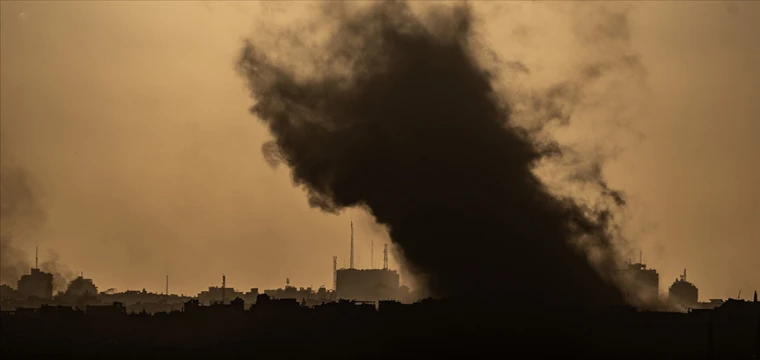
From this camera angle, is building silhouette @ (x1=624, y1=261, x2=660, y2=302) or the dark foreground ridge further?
building silhouette @ (x1=624, y1=261, x2=660, y2=302)

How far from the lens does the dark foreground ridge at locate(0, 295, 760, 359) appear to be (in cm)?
14325

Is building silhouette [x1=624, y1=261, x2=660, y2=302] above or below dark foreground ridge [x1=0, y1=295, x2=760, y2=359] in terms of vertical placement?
above

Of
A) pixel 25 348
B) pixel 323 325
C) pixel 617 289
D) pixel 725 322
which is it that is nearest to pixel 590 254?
pixel 617 289

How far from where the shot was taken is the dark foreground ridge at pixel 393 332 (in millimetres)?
143250

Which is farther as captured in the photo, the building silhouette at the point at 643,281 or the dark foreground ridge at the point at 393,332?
the building silhouette at the point at 643,281

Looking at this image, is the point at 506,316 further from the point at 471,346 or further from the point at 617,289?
the point at 617,289

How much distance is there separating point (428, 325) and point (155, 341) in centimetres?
2806

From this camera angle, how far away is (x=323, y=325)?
522 ft

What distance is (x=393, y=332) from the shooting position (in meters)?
153

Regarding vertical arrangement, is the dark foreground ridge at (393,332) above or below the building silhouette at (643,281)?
below

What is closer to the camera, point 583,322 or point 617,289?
point 583,322

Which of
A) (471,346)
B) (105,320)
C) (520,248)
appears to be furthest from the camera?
(105,320)

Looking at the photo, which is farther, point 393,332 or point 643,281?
point 643,281

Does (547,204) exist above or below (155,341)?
above
